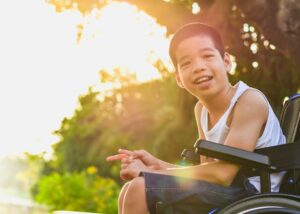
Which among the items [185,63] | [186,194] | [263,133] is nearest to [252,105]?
[263,133]

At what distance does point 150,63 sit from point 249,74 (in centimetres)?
207

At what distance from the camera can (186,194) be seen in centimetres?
263

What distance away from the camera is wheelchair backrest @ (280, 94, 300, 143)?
123 inches

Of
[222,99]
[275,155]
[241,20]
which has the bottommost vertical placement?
[275,155]

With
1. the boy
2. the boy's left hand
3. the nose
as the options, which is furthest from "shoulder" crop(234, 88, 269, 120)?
the boy's left hand

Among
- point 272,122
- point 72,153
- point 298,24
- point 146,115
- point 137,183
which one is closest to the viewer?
point 137,183

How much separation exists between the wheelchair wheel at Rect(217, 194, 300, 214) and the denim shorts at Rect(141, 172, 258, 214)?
10 centimetres

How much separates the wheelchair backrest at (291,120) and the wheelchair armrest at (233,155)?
51 cm

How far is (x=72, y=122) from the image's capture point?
15234 millimetres

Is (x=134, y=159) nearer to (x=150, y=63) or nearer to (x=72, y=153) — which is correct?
(x=150, y=63)

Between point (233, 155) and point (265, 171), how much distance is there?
0.17 metres

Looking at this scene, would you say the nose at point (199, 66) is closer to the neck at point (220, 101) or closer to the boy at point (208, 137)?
the boy at point (208, 137)

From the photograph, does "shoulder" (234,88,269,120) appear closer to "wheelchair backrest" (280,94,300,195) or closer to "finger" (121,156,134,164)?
"wheelchair backrest" (280,94,300,195)

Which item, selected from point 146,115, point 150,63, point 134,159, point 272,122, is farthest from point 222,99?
point 146,115
